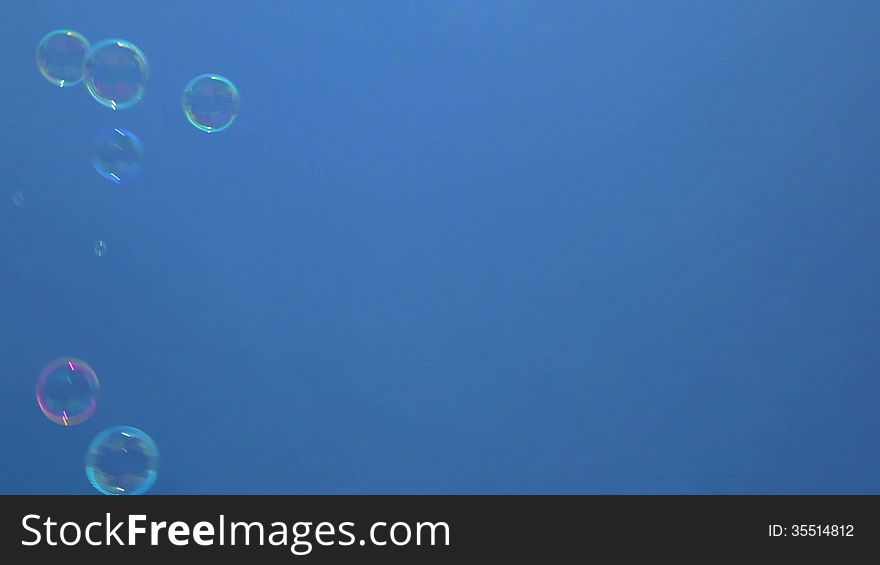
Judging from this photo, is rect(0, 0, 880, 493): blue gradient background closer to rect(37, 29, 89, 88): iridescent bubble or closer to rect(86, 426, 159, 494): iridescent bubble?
rect(37, 29, 89, 88): iridescent bubble

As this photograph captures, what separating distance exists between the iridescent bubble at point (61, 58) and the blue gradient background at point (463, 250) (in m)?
0.10

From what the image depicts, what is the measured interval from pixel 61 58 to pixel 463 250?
2.95ft

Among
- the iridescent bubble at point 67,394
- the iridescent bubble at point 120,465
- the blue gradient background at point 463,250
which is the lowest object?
the iridescent bubble at point 120,465

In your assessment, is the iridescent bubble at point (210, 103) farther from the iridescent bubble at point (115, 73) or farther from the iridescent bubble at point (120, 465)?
the iridescent bubble at point (120, 465)

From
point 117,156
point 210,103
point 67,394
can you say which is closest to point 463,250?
point 210,103

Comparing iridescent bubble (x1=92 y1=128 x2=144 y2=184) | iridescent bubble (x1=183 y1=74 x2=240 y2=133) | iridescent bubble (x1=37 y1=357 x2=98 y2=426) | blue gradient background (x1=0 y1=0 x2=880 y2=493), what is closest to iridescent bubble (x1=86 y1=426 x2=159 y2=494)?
iridescent bubble (x1=37 y1=357 x2=98 y2=426)

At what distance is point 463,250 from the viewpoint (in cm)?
224

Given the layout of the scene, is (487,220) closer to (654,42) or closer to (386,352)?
(386,352)

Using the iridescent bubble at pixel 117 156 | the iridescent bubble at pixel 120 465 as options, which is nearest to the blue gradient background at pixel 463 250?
the iridescent bubble at pixel 117 156

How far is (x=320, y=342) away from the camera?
2.20 m

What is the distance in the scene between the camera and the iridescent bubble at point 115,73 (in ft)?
6.34

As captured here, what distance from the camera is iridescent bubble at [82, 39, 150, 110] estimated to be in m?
1.93

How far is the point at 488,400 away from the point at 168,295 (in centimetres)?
71
